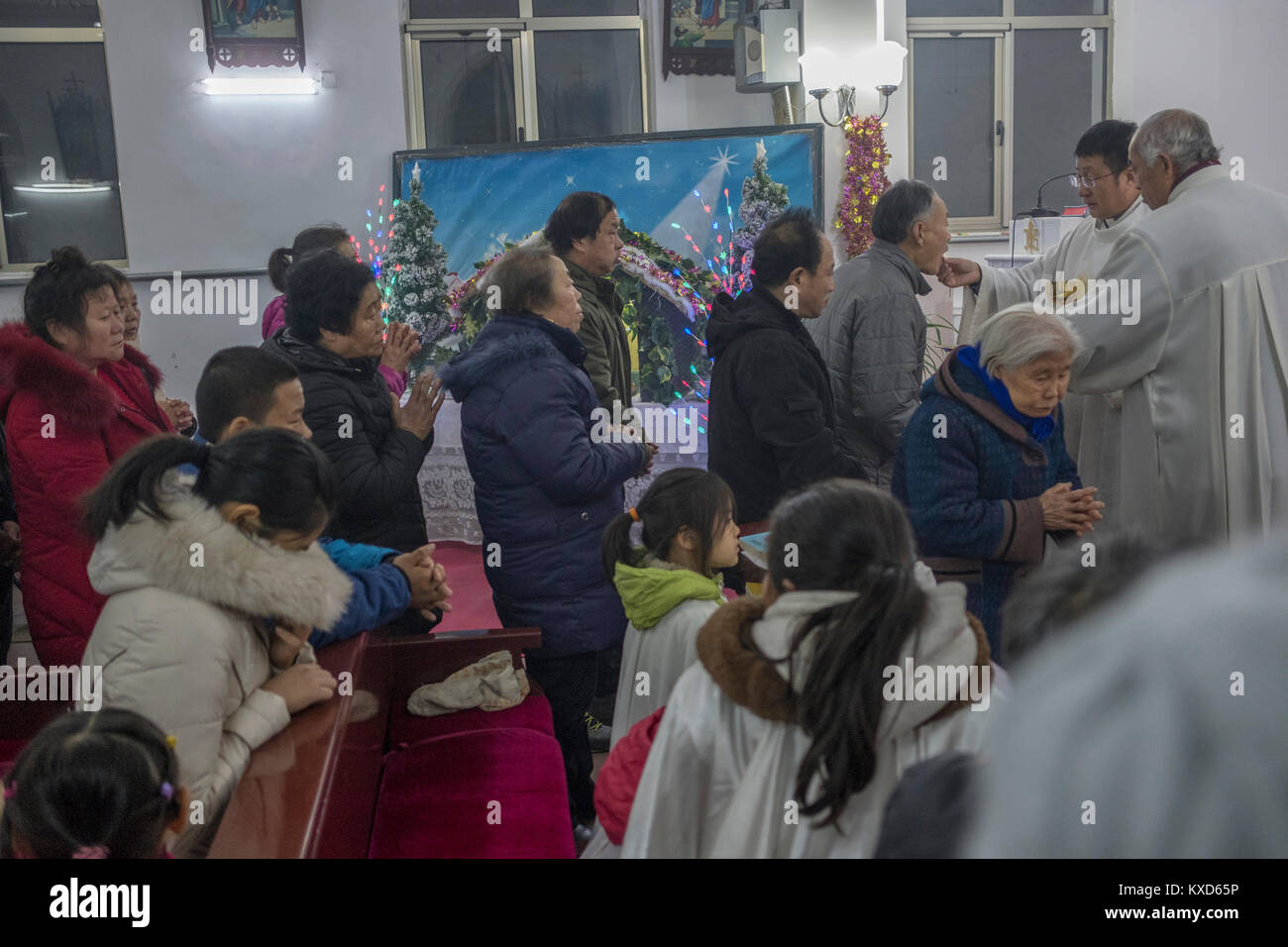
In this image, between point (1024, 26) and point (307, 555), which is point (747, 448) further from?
point (1024, 26)

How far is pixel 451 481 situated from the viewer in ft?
18.4

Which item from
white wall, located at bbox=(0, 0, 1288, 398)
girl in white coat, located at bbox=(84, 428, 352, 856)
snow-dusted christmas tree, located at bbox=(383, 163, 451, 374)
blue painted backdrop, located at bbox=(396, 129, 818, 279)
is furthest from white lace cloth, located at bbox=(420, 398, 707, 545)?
girl in white coat, located at bbox=(84, 428, 352, 856)

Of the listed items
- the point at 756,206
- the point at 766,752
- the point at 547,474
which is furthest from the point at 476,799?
the point at 756,206

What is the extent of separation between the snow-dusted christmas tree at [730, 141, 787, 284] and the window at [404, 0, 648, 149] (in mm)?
1376

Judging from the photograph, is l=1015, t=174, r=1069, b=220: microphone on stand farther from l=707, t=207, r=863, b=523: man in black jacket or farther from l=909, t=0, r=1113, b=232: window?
l=707, t=207, r=863, b=523: man in black jacket

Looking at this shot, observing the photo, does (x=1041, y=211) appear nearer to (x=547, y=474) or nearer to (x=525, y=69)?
(x=525, y=69)

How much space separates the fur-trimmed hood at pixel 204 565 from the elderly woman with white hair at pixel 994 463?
137 centimetres

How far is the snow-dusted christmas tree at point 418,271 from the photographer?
20.8 feet

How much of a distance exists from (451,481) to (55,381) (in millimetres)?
3164

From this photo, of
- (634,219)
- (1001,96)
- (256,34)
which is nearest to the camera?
(634,219)

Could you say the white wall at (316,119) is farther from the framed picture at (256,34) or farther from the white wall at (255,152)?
the framed picture at (256,34)

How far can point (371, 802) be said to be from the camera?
2213 mm

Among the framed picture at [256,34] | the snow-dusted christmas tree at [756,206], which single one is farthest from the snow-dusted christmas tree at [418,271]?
the snow-dusted christmas tree at [756,206]

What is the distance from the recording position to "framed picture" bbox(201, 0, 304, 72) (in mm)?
6840
